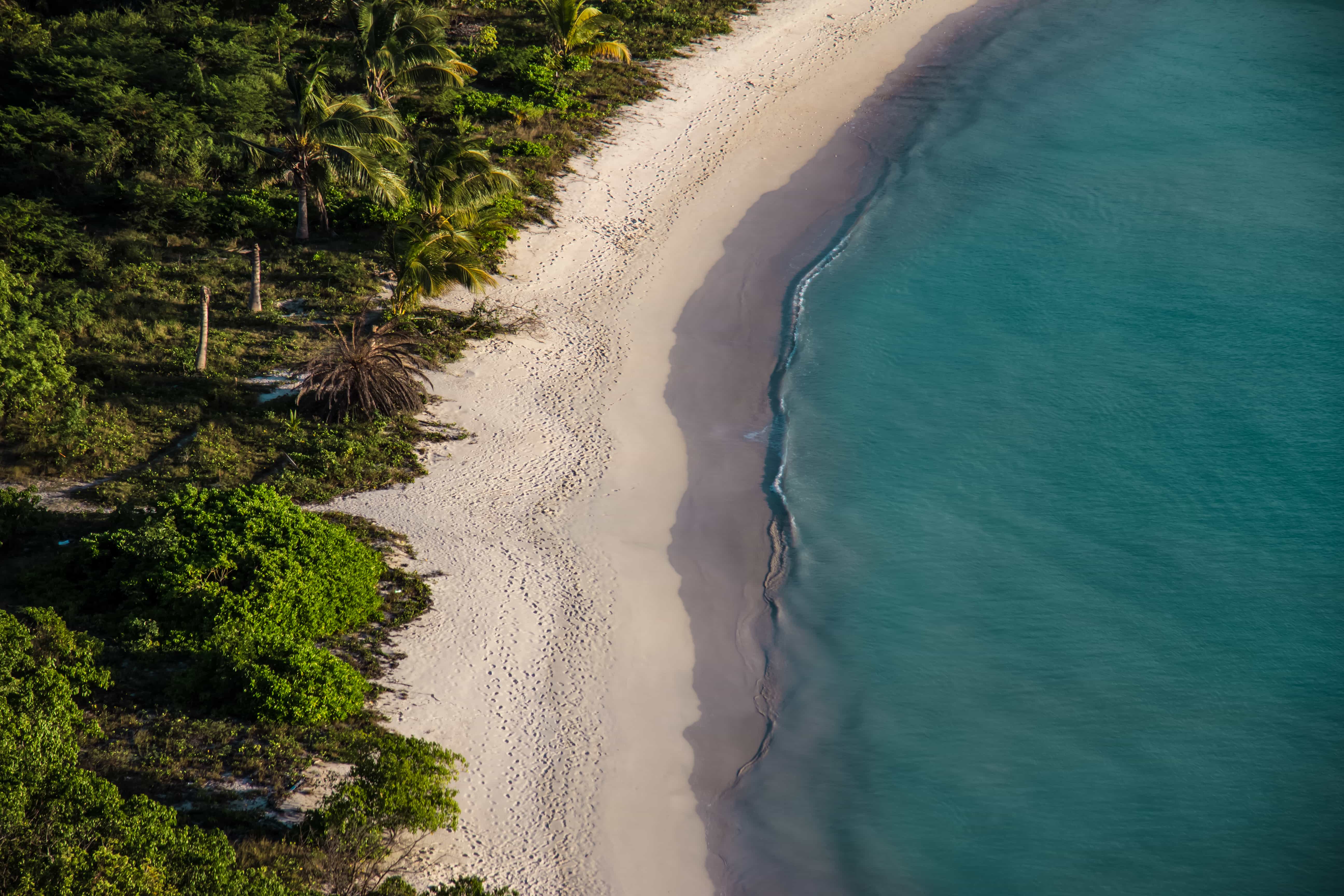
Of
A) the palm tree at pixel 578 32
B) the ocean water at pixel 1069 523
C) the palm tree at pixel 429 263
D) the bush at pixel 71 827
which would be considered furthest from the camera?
the palm tree at pixel 578 32

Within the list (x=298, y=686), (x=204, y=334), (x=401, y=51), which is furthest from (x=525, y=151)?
(x=298, y=686)

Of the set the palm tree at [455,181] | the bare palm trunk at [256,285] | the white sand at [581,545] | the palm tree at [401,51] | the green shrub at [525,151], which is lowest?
the white sand at [581,545]

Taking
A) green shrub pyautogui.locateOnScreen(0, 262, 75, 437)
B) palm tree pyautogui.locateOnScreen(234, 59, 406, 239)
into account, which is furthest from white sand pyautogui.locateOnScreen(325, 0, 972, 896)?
green shrub pyautogui.locateOnScreen(0, 262, 75, 437)

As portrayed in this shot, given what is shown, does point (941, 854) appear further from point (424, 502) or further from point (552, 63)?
point (552, 63)

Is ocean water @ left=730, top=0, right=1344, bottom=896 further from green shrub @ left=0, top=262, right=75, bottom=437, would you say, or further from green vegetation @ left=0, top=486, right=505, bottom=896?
green shrub @ left=0, top=262, right=75, bottom=437

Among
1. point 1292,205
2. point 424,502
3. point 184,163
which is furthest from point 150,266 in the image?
point 1292,205

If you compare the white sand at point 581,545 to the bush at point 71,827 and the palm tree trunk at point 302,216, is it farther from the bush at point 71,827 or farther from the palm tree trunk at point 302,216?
the palm tree trunk at point 302,216

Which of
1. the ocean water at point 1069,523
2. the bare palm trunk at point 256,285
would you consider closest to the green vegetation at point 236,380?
the bare palm trunk at point 256,285

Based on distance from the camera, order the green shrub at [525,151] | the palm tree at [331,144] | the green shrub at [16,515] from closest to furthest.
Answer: the green shrub at [16,515]
the palm tree at [331,144]
the green shrub at [525,151]
